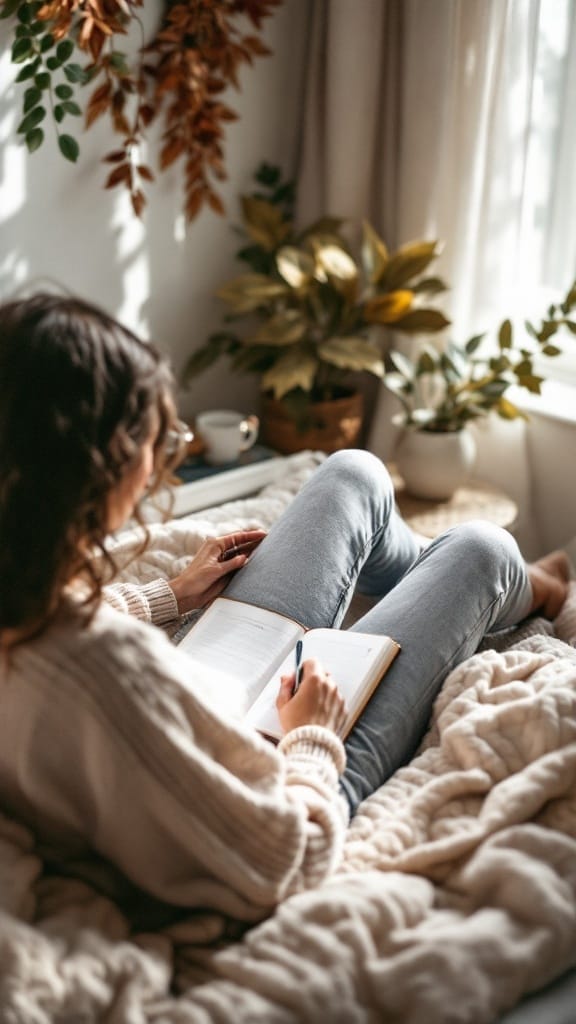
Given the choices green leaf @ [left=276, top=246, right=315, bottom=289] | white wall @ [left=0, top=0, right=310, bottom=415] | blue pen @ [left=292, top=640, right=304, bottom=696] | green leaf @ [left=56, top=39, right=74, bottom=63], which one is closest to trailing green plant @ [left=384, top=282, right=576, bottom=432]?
green leaf @ [left=276, top=246, right=315, bottom=289]

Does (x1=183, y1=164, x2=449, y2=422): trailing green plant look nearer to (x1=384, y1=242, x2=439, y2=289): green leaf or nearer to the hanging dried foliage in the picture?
(x1=384, y1=242, x2=439, y2=289): green leaf

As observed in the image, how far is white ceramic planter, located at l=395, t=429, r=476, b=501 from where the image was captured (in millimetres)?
2111

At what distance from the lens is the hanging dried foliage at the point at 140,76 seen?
177 cm

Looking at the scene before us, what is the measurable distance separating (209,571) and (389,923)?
0.63 m

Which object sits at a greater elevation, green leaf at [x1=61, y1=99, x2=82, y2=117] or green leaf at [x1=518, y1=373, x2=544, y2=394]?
green leaf at [x1=61, y1=99, x2=82, y2=117]

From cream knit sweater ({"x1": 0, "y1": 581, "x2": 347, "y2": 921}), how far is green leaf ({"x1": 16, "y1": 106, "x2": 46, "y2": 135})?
1.22 m

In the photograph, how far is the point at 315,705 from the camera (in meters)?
1.11

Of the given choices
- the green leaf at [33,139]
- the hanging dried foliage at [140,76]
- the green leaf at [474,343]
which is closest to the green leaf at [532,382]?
the green leaf at [474,343]

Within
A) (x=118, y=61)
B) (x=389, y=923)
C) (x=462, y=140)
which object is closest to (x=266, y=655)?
(x=389, y=923)

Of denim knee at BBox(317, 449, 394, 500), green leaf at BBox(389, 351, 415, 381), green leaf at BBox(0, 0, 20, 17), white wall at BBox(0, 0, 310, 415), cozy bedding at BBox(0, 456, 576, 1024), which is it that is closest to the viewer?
cozy bedding at BBox(0, 456, 576, 1024)

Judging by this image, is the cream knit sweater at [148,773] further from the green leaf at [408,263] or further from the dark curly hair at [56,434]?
the green leaf at [408,263]

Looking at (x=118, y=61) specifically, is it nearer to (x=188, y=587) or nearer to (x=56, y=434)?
(x=188, y=587)

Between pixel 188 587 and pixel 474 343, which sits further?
pixel 474 343

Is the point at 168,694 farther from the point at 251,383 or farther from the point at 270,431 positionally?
the point at 251,383
